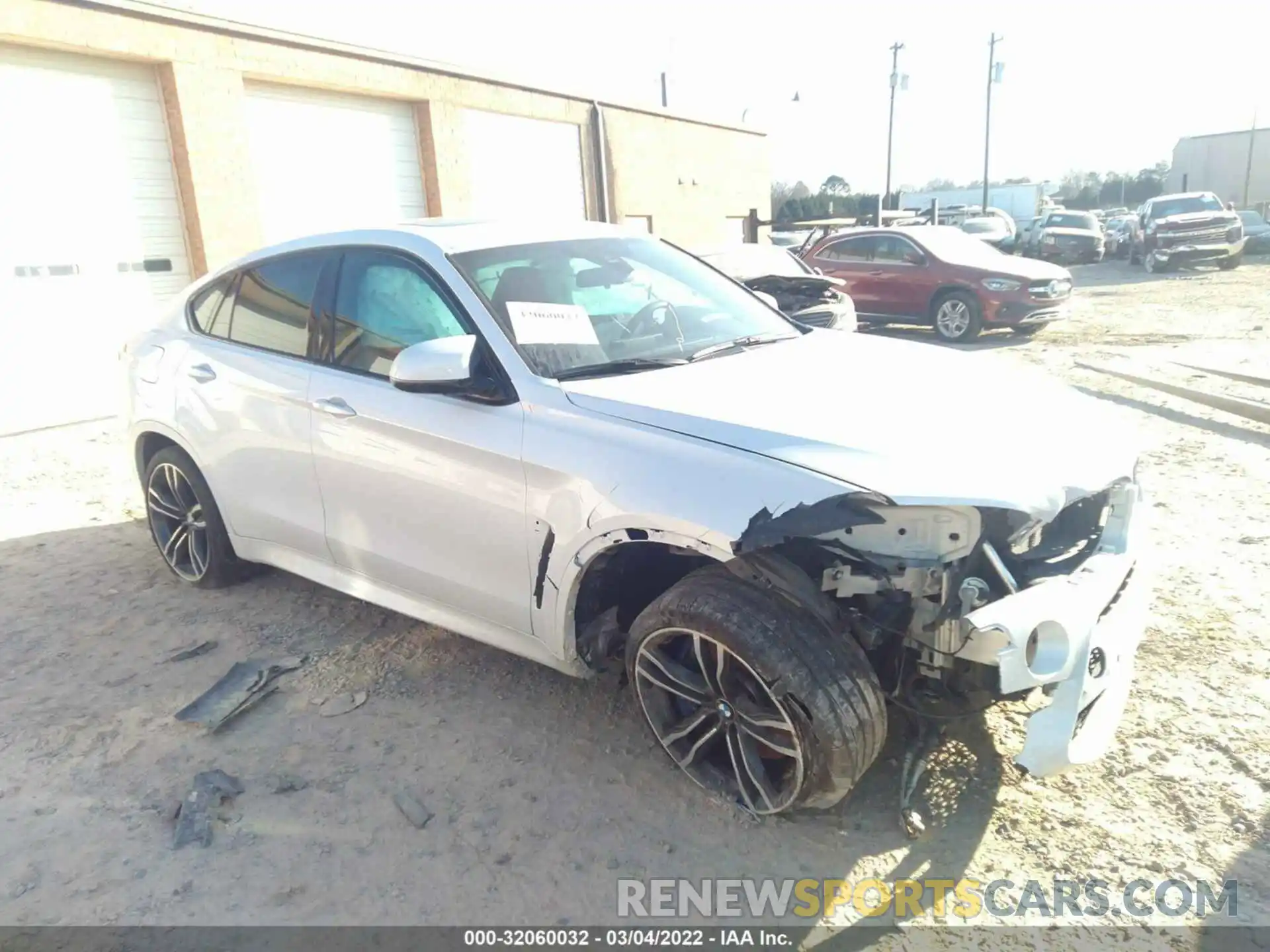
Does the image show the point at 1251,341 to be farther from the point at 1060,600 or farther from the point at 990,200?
the point at 990,200

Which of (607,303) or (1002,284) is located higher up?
(607,303)

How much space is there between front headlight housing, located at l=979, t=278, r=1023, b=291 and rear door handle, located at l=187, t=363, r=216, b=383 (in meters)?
10.3

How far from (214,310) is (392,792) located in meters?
2.56

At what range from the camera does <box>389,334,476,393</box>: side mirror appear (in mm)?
2893

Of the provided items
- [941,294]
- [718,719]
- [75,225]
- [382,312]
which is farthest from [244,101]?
[718,719]

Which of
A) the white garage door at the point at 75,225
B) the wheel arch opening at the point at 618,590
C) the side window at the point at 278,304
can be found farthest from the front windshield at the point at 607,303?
the white garage door at the point at 75,225

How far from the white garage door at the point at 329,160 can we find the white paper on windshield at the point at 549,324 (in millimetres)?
7634

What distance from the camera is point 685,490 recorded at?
256cm

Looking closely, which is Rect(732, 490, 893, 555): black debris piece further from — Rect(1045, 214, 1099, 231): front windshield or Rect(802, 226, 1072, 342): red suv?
Rect(1045, 214, 1099, 231): front windshield

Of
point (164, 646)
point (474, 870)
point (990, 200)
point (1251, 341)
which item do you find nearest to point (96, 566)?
point (164, 646)

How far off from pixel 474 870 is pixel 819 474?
151 cm

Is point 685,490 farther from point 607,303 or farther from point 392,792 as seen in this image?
point 392,792

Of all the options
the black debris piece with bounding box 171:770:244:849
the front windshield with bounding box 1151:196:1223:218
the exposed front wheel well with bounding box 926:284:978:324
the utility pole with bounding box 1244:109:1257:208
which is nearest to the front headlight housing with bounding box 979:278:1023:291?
the exposed front wheel well with bounding box 926:284:978:324

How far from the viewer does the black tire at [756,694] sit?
250 cm
